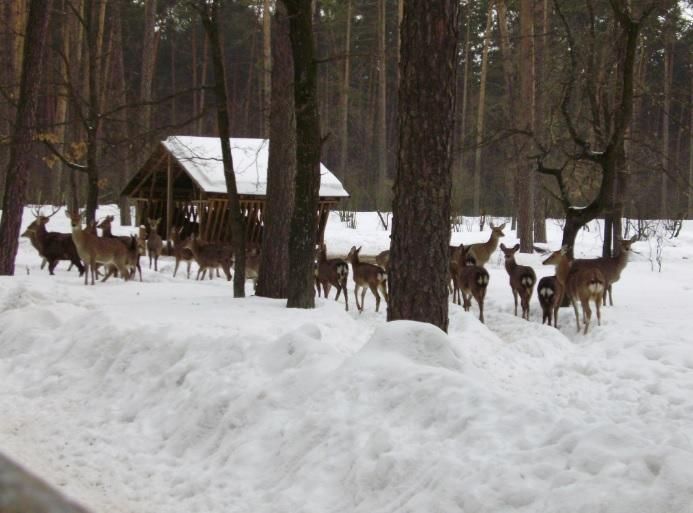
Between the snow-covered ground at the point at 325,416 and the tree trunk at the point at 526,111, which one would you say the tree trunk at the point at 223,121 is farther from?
the tree trunk at the point at 526,111

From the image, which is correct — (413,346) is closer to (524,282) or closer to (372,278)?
(524,282)

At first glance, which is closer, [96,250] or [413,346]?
[413,346]

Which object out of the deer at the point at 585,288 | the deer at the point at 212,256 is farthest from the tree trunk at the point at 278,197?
the deer at the point at 212,256

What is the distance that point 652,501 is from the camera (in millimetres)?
3707

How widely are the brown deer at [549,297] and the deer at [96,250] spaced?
9.20 m

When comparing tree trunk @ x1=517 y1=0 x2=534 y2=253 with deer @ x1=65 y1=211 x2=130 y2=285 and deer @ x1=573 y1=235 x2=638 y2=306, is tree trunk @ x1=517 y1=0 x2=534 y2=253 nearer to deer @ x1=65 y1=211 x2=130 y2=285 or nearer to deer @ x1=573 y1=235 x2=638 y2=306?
deer @ x1=573 y1=235 x2=638 y2=306

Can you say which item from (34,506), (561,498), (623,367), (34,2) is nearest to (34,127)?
(34,2)

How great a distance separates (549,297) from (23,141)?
10.4m

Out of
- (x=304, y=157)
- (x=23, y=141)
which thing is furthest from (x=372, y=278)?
(x=23, y=141)

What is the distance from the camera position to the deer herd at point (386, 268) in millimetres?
14312

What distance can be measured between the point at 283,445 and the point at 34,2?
12679 millimetres

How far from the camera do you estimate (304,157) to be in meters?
11.4

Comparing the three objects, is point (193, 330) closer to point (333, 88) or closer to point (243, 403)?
point (243, 403)

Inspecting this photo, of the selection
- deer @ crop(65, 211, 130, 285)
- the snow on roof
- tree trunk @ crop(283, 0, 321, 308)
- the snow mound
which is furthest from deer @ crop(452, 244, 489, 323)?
the snow mound
